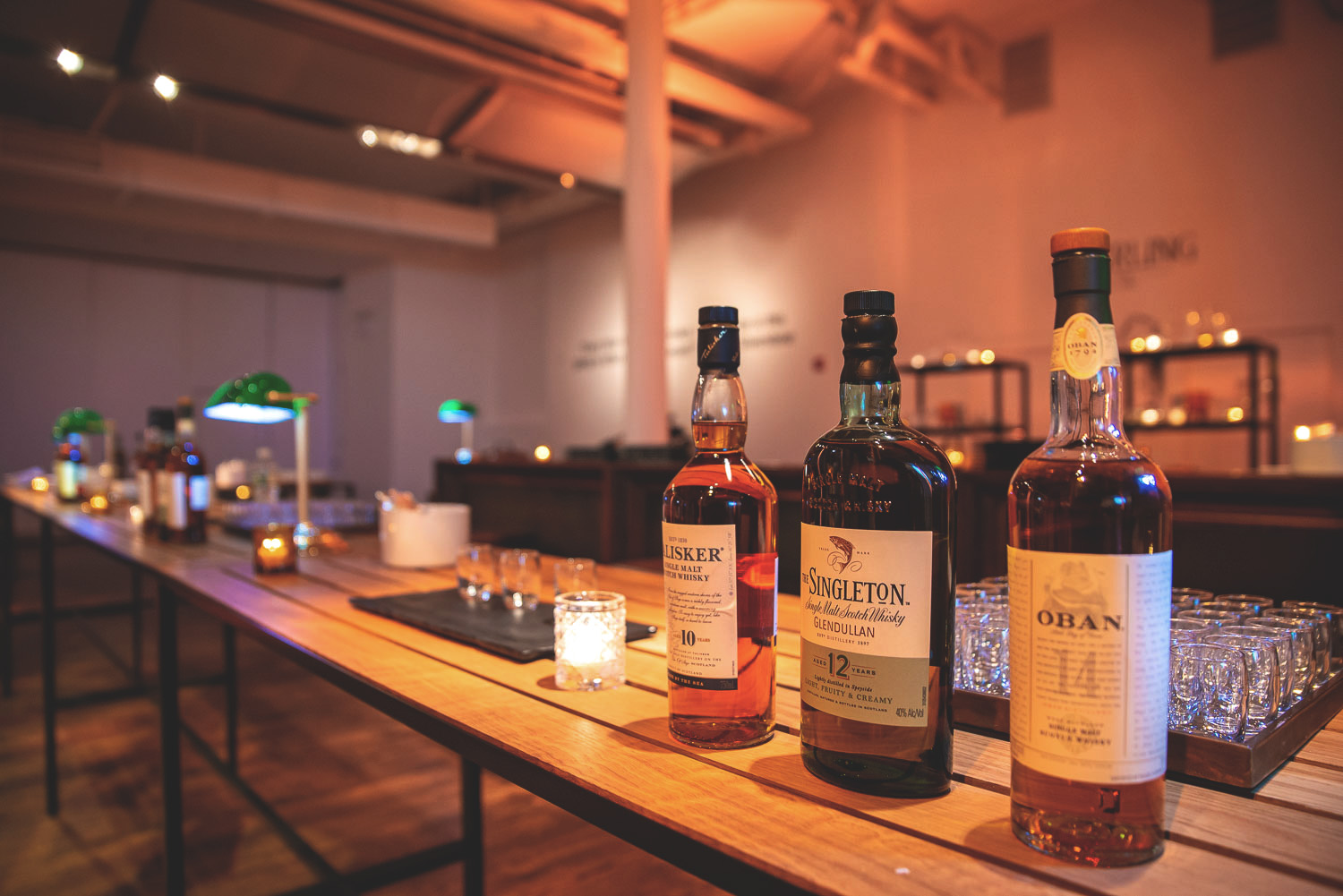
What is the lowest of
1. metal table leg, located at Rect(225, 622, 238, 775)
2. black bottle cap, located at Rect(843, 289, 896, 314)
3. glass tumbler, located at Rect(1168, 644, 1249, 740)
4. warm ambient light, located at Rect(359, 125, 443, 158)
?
metal table leg, located at Rect(225, 622, 238, 775)

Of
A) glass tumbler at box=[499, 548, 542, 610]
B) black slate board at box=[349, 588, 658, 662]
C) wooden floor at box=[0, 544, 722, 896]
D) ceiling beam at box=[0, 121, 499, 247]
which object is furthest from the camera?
ceiling beam at box=[0, 121, 499, 247]

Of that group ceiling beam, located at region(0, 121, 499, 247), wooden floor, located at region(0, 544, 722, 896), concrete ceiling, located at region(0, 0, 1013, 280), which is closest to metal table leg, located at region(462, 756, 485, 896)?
wooden floor, located at region(0, 544, 722, 896)

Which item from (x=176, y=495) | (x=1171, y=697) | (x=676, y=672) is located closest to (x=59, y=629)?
(x=176, y=495)

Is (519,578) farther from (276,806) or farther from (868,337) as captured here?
(276,806)

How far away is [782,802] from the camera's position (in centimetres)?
57

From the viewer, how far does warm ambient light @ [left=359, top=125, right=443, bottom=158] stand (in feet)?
19.7

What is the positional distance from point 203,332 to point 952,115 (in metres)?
8.37

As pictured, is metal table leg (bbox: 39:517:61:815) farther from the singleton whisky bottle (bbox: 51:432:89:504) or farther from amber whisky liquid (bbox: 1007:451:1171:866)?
amber whisky liquid (bbox: 1007:451:1171:866)

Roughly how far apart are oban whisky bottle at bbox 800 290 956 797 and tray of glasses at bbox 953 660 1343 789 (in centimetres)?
15

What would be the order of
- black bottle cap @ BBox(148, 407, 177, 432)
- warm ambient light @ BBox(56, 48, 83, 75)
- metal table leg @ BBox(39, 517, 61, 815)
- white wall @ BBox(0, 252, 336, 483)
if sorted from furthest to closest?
1. white wall @ BBox(0, 252, 336, 483)
2. warm ambient light @ BBox(56, 48, 83, 75)
3. metal table leg @ BBox(39, 517, 61, 815)
4. black bottle cap @ BBox(148, 407, 177, 432)

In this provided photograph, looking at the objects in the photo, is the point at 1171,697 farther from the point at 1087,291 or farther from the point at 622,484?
the point at 622,484

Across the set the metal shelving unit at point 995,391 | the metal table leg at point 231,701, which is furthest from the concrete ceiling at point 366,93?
the metal table leg at point 231,701

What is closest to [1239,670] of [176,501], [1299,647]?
[1299,647]

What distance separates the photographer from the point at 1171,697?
2.08 feet
